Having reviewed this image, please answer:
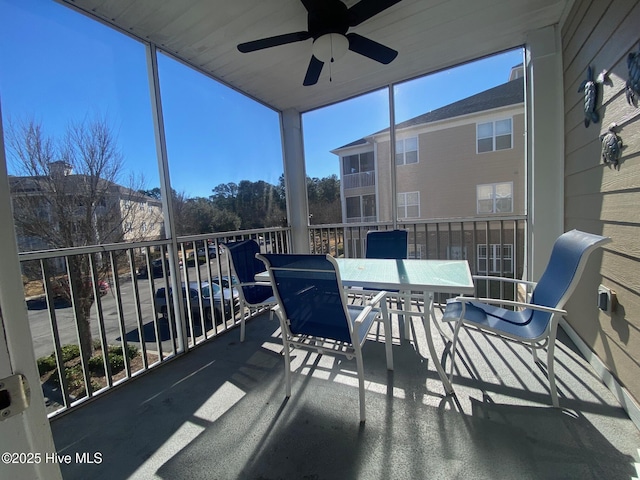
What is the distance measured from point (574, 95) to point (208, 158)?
337 cm

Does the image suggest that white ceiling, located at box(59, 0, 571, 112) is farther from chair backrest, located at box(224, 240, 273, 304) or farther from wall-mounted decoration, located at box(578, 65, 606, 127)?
chair backrest, located at box(224, 240, 273, 304)

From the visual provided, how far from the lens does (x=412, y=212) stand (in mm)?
3561

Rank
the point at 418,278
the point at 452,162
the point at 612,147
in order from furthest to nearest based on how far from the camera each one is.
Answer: the point at 452,162 < the point at 418,278 < the point at 612,147

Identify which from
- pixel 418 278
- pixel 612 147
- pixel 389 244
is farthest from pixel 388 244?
pixel 612 147

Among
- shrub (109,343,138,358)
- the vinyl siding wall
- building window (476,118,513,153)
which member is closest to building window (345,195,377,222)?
building window (476,118,513,153)

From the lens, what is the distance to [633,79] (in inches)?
56.8

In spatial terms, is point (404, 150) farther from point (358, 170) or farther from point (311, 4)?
point (311, 4)

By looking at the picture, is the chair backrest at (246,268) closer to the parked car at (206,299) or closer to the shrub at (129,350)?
the parked car at (206,299)

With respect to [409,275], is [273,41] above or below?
above

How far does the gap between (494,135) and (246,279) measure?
312 cm

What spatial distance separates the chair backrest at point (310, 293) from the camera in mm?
1522

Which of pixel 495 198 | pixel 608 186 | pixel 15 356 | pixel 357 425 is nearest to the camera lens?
pixel 15 356

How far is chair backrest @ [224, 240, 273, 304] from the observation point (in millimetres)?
2660

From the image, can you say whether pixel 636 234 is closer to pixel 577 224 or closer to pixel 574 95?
pixel 577 224
